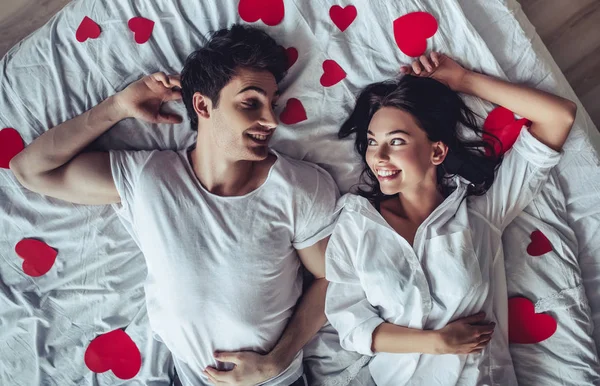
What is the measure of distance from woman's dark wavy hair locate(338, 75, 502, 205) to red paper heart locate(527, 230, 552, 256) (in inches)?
7.7

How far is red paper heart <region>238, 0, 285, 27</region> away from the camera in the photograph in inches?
56.3

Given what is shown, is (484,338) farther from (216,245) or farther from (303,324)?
(216,245)

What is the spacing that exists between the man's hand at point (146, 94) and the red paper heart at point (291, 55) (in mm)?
302

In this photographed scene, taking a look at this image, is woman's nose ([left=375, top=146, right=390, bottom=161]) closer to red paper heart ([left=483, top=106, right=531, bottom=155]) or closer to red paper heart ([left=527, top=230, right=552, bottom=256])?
red paper heart ([left=483, top=106, right=531, bottom=155])

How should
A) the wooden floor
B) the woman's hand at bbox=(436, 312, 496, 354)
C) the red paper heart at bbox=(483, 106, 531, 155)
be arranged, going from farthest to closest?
1. the wooden floor
2. the red paper heart at bbox=(483, 106, 531, 155)
3. the woman's hand at bbox=(436, 312, 496, 354)

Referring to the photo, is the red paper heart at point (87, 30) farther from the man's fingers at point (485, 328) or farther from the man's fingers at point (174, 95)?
the man's fingers at point (485, 328)

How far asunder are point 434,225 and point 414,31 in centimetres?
52

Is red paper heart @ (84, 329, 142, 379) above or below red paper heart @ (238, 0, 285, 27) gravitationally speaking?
below

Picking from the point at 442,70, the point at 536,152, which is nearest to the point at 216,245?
the point at 442,70

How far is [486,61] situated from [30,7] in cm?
136

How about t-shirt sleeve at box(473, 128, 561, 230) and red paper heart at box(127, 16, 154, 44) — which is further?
red paper heart at box(127, 16, 154, 44)

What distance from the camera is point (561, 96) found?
4.53 ft

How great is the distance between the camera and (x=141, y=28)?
1456 millimetres

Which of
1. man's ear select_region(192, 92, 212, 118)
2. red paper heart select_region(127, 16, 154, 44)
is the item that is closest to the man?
man's ear select_region(192, 92, 212, 118)
